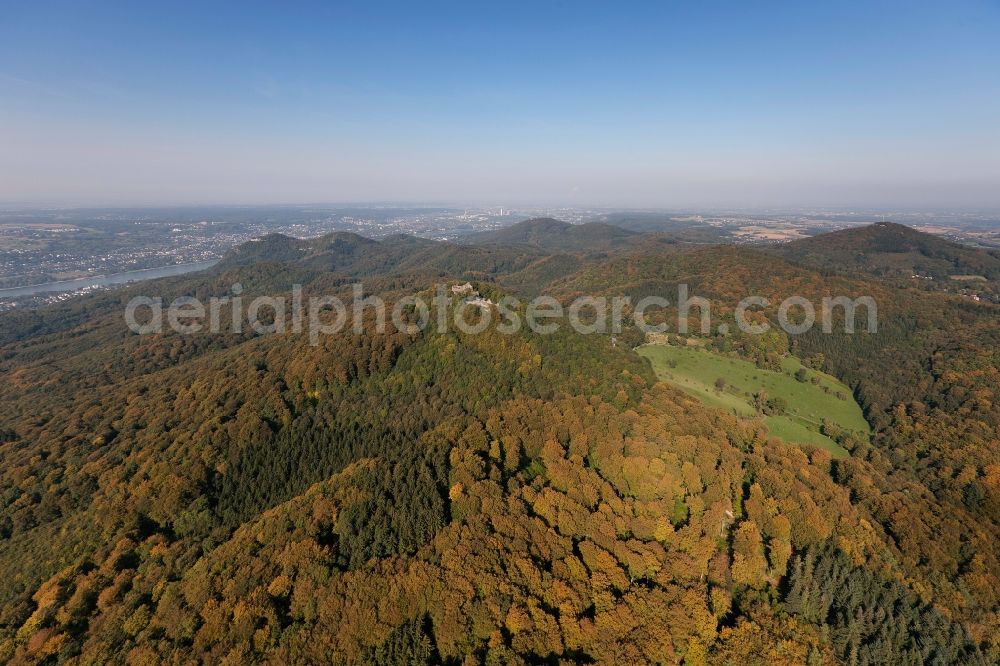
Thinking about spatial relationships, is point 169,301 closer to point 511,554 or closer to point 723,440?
point 511,554

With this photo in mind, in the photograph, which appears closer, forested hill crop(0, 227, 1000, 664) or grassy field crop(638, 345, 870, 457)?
forested hill crop(0, 227, 1000, 664)

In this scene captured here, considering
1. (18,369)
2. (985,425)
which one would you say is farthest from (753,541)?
(18,369)

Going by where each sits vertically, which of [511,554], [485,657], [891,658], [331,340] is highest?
[331,340]

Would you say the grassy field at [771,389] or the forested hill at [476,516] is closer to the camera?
the forested hill at [476,516]

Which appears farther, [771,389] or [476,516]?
[771,389]
